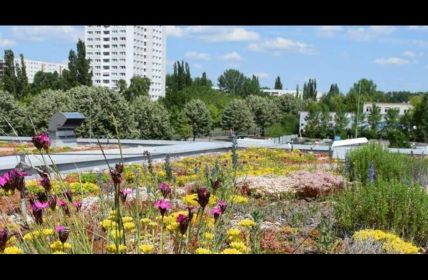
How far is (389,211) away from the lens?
13.0 feet

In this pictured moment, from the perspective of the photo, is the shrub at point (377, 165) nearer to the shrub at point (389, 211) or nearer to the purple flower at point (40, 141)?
the shrub at point (389, 211)

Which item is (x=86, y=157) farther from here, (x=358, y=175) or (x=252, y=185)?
(x=358, y=175)

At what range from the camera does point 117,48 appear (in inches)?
2571

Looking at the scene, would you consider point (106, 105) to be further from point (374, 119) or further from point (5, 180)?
point (374, 119)

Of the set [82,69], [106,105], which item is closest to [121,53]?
[82,69]

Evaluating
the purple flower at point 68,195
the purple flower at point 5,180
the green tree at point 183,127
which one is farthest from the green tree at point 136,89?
the purple flower at point 5,180

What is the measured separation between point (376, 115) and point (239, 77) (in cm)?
3963

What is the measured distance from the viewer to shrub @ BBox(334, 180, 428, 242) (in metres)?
3.80

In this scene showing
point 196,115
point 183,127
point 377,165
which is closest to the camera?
point 377,165

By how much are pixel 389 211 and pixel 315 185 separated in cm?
191

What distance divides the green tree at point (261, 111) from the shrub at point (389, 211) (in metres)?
35.4

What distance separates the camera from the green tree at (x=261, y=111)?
129 feet

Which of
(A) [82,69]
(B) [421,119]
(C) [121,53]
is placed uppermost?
(C) [121,53]
